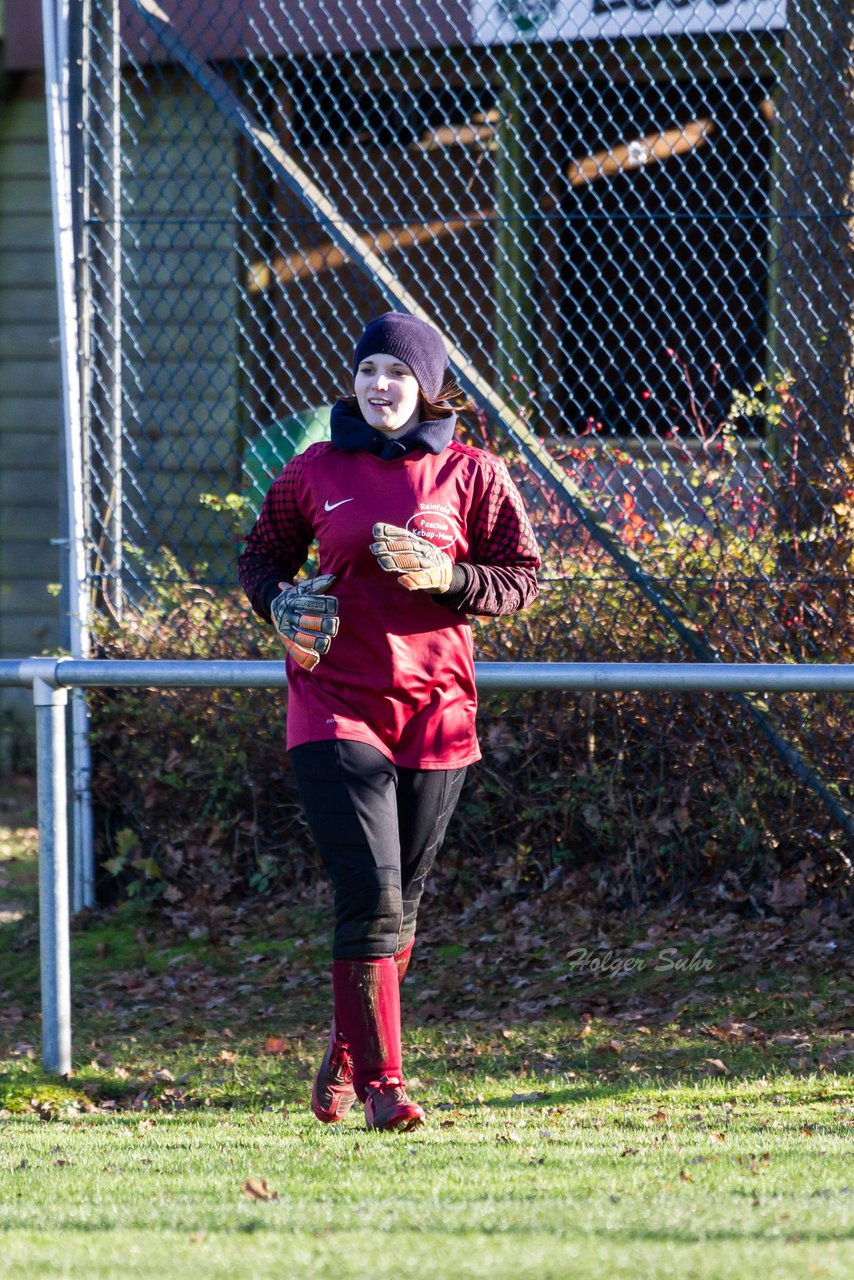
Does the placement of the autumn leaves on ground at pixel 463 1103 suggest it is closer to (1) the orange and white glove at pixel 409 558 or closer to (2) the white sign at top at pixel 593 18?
(1) the orange and white glove at pixel 409 558

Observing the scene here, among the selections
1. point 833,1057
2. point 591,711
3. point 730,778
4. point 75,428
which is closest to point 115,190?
point 75,428

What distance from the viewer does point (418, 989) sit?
235 inches

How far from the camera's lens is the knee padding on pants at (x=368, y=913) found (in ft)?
13.0

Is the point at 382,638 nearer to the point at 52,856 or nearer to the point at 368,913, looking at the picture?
the point at 368,913

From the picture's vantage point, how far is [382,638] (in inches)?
159

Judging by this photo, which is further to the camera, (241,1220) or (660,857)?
(660,857)

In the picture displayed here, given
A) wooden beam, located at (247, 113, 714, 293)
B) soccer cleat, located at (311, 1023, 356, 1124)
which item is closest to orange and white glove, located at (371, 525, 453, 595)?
soccer cleat, located at (311, 1023, 356, 1124)

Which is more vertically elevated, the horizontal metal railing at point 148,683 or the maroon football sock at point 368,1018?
the horizontal metal railing at point 148,683

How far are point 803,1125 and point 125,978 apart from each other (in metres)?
2.95

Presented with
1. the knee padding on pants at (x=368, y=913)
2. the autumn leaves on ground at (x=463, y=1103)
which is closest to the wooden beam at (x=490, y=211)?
the autumn leaves on ground at (x=463, y=1103)

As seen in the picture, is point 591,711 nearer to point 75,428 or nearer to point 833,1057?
point 833,1057

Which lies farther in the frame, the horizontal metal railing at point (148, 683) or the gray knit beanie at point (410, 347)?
the horizontal metal railing at point (148, 683)

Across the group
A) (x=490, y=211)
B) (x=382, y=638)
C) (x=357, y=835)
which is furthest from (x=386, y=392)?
(x=490, y=211)

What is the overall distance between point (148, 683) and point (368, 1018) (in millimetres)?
1240
